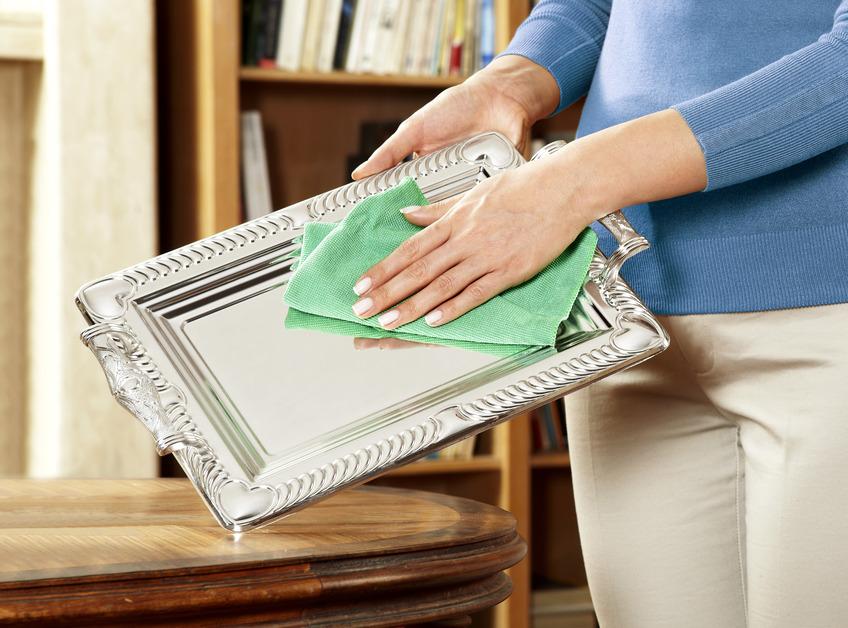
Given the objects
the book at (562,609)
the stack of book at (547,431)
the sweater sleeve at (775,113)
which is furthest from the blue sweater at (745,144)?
the book at (562,609)

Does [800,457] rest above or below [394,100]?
below

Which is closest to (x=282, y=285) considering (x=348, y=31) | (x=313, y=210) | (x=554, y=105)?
(x=313, y=210)

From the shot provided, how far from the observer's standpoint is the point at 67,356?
168 cm

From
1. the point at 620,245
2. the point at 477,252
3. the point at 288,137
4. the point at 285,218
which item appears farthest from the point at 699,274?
the point at 288,137

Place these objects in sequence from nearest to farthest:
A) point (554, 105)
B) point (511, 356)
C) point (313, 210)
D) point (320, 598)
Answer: point (320, 598) → point (511, 356) → point (313, 210) → point (554, 105)

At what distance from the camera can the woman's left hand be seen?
0.70 metres

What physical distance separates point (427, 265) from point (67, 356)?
1143 millimetres

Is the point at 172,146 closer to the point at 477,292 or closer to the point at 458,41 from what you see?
the point at 458,41

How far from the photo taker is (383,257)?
0.74 meters

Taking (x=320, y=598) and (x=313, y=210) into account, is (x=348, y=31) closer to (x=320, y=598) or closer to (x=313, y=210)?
(x=313, y=210)

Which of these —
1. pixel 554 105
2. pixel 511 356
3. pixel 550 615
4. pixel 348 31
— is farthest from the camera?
pixel 550 615

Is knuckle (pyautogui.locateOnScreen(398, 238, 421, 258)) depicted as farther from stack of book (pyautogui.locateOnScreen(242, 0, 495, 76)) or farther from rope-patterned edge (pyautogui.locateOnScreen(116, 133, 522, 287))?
stack of book (pyautogui.locateOnScreen(242, 0, 495, 76))

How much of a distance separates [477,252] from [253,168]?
4.09 ft

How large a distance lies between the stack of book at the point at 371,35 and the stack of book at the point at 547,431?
700 mm
